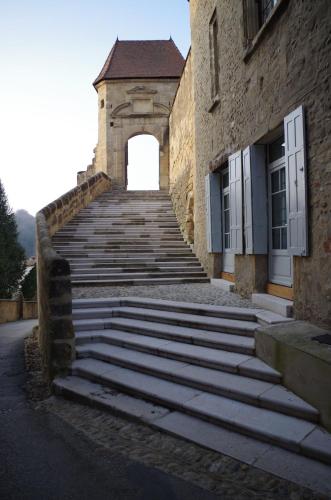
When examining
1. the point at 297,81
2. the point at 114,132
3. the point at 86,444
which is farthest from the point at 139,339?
the point at 114,132

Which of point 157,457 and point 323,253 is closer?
point 157,457

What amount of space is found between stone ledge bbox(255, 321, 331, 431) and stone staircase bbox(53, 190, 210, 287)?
433cm

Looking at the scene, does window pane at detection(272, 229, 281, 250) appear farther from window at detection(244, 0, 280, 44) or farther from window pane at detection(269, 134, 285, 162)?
window at detection(244, 0, 280, 44)

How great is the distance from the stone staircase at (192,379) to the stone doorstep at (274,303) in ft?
0.89

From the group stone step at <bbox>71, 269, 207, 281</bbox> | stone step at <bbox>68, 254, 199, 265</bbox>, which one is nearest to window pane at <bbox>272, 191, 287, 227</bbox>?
stone step at <bbox>71, 269, 207, 281</bbox>

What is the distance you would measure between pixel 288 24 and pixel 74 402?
4.88 m

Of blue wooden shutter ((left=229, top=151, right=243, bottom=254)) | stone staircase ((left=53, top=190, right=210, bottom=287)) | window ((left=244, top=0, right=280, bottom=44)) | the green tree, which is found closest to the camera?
window ((left=244, top=0, right=280, bottom=44))

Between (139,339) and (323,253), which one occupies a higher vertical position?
(323,253)

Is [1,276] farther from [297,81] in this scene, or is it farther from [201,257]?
[297,81]

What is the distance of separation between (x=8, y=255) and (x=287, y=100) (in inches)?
1081

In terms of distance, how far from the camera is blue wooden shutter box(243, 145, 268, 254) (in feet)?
18.2

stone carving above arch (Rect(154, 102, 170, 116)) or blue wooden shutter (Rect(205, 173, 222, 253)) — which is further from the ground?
stone carving above arch (Rect(154, 102, 170, 116))

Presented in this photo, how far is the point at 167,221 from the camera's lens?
11.7 m

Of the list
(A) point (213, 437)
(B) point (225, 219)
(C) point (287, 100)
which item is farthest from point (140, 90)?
(A) point (213, 437)
